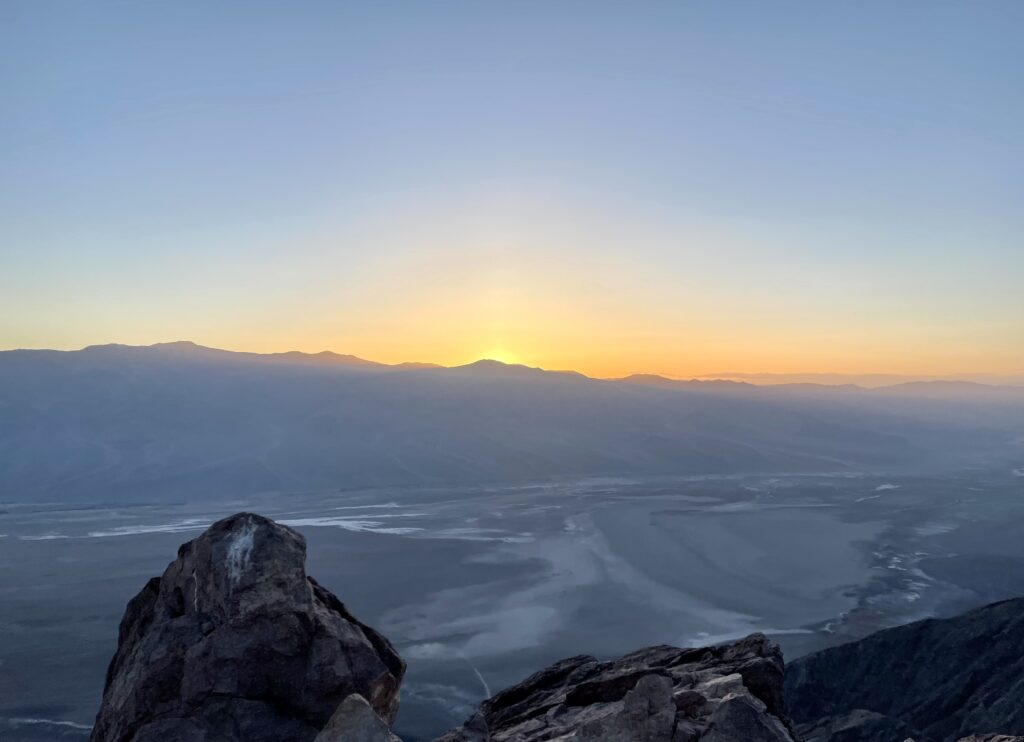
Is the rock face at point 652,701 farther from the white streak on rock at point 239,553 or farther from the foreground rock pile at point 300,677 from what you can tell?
the white streak on rock at point 239,553

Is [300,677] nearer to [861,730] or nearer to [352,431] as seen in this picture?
[861,730]

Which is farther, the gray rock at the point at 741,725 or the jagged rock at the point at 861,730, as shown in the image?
the jagged rock at the point at 861,730

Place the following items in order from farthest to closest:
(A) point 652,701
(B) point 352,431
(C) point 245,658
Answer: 1. (B) point 352,431
2. (C) point 245,658
3. (A) point 652,701

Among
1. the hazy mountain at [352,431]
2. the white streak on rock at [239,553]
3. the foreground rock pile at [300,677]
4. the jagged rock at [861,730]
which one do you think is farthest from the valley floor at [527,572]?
the white streak on rock at [239,553]

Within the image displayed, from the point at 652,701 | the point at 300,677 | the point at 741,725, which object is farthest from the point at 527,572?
the point at 741,725

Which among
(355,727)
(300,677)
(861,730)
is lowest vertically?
(861,730)

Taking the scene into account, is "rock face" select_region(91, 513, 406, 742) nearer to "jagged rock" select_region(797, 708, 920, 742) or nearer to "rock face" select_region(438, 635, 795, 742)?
"rock face" select_region(438, 635, 795, 742)

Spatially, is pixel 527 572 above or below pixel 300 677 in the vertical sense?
below
